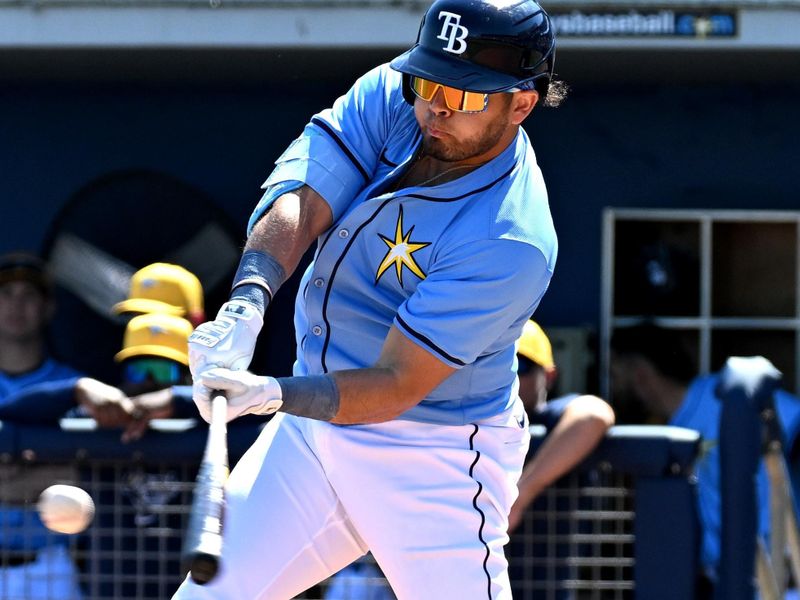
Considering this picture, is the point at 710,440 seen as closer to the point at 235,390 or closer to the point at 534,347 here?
the point at 534,347

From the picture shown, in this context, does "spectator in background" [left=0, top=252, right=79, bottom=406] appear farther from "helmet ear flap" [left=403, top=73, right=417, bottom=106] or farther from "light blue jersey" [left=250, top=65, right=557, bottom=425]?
"helmet ear flap" [left=403, top=73, right=417, bottom=106]

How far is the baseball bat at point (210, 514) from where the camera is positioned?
218cm

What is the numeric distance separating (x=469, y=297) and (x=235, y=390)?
54 centimetres

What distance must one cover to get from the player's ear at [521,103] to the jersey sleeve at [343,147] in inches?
11.6

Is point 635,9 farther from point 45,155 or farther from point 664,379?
point 45,155

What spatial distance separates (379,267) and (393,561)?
593 mm

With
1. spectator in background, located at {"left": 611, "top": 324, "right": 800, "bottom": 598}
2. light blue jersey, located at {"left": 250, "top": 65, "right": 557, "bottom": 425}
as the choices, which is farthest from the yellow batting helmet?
light blue jersey, located at {"left": 250, "top": 65, "right": 557, "bottom": 425}

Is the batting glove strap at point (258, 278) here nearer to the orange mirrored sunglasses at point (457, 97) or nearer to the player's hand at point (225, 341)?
the player's hand at point (225, 341)

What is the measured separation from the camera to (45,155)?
6238 millimetres

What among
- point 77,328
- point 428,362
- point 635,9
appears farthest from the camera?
point 77,328

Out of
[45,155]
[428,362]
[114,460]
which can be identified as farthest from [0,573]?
[45,155]

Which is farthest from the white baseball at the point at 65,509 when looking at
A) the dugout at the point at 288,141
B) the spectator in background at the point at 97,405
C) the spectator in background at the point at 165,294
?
the dugout at the point at 288,141

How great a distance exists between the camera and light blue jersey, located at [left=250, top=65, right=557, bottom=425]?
9.28 feet

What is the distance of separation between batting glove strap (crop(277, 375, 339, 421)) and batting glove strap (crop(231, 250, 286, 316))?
0.48 feet
